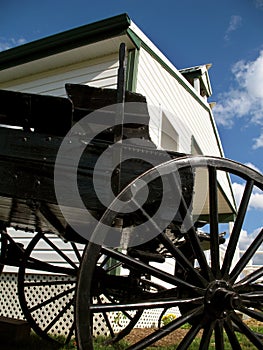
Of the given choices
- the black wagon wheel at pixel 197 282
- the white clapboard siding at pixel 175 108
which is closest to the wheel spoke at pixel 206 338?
the black wagon wheel at pixel 197 282

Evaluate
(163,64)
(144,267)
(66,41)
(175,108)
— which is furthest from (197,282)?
(175,108)

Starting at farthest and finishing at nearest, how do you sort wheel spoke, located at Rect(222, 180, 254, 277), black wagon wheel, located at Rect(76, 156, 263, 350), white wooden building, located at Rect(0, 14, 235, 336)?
white wooden building, located at Rect(0, 14, 235, 336)
wheel spoke, located at Rect(222, 180, 254, 277)
black wagon wheel, located at Rect(76, 156, 263, 350)

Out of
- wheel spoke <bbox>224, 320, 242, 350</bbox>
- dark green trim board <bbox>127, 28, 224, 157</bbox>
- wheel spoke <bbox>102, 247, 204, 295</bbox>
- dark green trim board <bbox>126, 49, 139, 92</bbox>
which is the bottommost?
wheel spoke <bbox>224, 320, 242, 350</bbox>

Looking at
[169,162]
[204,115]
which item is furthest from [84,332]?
[204,115]

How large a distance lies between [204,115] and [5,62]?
5606 mm

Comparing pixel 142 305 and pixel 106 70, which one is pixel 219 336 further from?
pixel 106 70

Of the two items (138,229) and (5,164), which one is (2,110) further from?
(138,229)

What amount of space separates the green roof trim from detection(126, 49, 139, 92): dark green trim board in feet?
Result: 1.42

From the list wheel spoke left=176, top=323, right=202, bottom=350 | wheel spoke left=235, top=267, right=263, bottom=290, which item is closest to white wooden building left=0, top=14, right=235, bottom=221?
wheel spoke left=235, top=267, right=263, bottom=290

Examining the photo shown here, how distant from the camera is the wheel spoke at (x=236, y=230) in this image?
2236mm

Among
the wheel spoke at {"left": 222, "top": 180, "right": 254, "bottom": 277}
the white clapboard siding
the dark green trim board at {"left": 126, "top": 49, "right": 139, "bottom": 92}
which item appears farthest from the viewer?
the white clapboard siding

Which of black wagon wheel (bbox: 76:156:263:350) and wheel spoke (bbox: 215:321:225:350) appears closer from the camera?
black wagon wheel (bbox: 76:156:263:350)

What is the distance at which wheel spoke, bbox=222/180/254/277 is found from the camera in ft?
7.34

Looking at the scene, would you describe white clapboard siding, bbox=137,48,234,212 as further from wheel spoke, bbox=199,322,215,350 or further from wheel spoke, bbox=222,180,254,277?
wheel spoke, bbox=199,322,215,350
